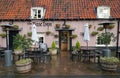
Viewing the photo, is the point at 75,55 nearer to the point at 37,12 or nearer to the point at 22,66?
the point at 22,66

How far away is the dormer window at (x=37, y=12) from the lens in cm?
1756

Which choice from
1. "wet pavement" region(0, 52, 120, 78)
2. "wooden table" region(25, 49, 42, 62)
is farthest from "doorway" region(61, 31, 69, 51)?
"wet pavement" region(0, 52, 120, 78)

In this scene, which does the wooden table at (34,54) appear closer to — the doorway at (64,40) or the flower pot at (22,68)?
the flower pot at (22,68)

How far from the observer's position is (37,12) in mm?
17656

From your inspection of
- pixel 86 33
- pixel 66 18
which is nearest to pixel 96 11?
pixel 66 18

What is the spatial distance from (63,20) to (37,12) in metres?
2.94

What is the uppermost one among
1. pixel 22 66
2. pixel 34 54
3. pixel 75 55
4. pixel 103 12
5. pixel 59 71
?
pixel 103 12

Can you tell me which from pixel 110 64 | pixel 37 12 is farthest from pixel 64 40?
pixel 110 64

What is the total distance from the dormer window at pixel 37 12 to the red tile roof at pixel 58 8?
451mm

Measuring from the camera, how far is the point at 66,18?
56.2 feet

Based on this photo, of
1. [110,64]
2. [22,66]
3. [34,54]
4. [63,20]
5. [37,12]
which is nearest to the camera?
[22,66]

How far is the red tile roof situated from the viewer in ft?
57.0

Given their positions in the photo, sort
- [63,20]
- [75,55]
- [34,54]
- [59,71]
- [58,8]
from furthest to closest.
Answer: [58,8], [63,20], [75,55], [34,54], [59,71]

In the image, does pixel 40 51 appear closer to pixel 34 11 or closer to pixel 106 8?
pixel 34 11
